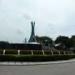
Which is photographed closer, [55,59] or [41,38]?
[55,59]

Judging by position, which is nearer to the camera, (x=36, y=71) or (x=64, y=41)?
(x=36, y=71)

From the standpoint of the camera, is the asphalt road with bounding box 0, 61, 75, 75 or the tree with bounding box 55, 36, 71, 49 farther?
the tree with bounding box 55, 36, 71, 49

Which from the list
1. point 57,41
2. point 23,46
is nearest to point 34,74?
point 23,46

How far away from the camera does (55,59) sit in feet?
87.9

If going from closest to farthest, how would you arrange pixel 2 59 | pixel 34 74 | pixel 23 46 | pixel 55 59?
pixel 34 74 → pixel 2 59 → pixel 55 59 → pixel 23 46

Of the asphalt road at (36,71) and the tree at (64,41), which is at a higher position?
the tree at (64,41)

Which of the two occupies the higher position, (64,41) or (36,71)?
(64,41)

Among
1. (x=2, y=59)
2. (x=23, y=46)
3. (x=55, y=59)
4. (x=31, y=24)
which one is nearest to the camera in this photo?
(x=2, y=59)

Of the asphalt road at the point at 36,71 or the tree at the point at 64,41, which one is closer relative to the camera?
the asphalt road at the point at 36,71

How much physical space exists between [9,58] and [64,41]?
72509 millimetres

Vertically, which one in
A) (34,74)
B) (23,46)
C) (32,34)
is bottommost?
(34,74)

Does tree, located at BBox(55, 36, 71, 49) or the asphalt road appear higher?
tree, located at BBox(55, 36, 71, 49)

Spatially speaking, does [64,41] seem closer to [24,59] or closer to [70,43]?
[70,43]

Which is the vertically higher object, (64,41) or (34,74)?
(64,41)
